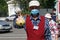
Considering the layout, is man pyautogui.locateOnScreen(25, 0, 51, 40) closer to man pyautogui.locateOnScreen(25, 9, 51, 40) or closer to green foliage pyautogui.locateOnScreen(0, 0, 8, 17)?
man pyautogui.locateOnScreen(25, 9, 51, 40)

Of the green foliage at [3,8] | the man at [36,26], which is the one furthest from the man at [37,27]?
the green foliage at [3,8]

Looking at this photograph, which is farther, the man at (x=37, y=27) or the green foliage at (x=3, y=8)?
the green foliage at (x=3, y=8)

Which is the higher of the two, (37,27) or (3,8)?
(37,27)

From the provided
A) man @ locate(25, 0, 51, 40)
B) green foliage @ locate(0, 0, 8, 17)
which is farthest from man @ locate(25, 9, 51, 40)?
green foliage @ locate(0, 0, 8, 17)

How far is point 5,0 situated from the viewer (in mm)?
66938

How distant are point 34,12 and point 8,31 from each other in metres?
19.1

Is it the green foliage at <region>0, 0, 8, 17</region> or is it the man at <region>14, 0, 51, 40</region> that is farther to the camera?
the green foliage at <region>0, 0, 8, 17</region>

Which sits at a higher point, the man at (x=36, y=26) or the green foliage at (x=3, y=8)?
the man at (x=36, y=26)

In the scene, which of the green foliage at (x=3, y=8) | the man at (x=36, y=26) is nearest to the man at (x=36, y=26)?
the man at (x=36, y=26)

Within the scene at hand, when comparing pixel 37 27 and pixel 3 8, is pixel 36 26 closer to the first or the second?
pixel 37 27

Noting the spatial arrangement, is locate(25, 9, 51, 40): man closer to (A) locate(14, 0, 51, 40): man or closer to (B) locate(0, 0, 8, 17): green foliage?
(A) locate(14, 0, 51, 40): man

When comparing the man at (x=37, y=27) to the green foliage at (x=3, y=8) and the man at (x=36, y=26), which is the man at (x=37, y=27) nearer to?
the man at (x=36, y=26)

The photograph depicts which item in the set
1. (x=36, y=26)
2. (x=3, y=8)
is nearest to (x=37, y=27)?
(x=36, y=26)

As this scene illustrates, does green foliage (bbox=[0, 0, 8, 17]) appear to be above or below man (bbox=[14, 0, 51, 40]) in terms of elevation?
below
